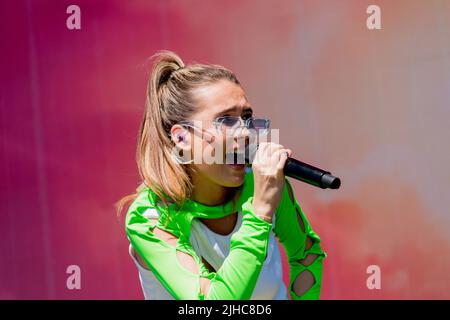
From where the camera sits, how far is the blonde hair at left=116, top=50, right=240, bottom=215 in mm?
1541

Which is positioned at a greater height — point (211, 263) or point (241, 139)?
point (241, 139)

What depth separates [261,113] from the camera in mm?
2779

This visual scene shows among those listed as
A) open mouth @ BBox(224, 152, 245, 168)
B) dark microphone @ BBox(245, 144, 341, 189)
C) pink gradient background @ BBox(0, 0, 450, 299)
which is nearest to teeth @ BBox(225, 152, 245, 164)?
open mouth @ BBox(224, 152, 245, 168)

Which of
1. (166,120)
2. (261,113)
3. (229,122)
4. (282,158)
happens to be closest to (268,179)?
(282,158)

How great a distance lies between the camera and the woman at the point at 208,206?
55.4 inches

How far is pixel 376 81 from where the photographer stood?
2.79m

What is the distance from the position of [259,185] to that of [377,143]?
1.44 metres

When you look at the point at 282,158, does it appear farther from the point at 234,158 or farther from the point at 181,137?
the point at 181,137

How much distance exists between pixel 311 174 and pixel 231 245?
0.68 ft

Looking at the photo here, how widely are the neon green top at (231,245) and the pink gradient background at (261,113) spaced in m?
1.17

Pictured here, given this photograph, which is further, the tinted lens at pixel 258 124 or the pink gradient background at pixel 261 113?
the pink gradient background at pixel 261 113

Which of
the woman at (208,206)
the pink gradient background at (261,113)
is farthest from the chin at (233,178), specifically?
the pink gradient background at (261,113)

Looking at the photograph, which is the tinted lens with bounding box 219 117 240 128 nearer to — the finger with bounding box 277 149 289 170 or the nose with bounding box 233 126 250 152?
the nose with bounding box 233 126 250 152

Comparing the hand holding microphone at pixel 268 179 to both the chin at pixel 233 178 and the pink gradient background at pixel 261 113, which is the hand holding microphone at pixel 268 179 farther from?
the pink gradient background at pixel 261 113
